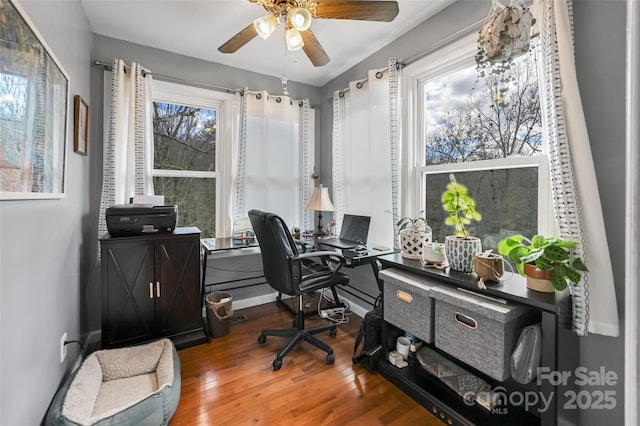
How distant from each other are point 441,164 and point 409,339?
128cm

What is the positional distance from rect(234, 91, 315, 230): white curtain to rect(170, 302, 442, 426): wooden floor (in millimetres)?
1276

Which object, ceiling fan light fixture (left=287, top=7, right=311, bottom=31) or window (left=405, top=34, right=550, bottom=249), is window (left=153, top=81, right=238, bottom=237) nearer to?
ceiling fan light fixture (left=287, top=7, right=311, bottom=31)

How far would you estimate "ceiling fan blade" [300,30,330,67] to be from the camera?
5.63 ft

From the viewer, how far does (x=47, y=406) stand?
1.30 m

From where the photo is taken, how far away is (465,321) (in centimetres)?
133

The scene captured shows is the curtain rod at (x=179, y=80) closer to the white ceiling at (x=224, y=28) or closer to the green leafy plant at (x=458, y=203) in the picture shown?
the white ceiling at (x=224, y=28)

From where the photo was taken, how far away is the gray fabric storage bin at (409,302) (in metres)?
1.50

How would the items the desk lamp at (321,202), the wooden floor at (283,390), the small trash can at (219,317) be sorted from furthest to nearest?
the desk lamp at (321,202)
the small trash can at (219,317)
the wooden floor at (283,390)

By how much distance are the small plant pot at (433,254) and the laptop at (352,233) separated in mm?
801

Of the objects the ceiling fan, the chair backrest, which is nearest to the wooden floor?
the chair backrest

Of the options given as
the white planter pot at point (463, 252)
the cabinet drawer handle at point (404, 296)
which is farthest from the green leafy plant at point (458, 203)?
the cabinet drawer handle at point (404, 296)

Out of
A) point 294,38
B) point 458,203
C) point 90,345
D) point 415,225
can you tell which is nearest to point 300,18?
point 294,38

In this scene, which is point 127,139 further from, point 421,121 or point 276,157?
point 421,121

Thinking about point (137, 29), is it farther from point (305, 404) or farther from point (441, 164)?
point (305, 404)
